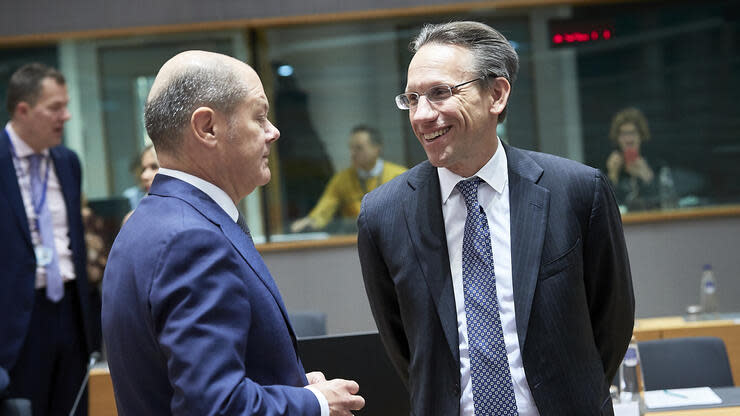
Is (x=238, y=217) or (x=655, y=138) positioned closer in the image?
(x=238, y=217)

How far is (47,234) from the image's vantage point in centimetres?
383

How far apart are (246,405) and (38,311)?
292 cm

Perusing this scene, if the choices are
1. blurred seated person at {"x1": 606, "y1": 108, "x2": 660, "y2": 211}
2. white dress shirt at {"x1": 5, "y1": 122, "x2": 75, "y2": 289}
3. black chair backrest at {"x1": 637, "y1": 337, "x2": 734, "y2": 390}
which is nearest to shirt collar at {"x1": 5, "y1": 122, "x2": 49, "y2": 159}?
white dress shirt at {"x1": 5, "y1": 122, "x2": 75, "y2": 289}

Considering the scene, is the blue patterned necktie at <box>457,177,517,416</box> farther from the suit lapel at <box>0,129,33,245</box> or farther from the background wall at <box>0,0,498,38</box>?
the background wall at <box>0,0,498,38</box>

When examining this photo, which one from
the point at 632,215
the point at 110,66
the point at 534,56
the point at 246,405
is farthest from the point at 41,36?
the point at 246,405

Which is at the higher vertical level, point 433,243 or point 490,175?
point 490,175

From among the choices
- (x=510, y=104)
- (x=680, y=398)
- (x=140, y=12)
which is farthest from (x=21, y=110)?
(x=510, y=104)

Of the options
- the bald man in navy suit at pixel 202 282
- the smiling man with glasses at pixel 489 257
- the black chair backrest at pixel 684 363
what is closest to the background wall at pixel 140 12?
the black chair backrest at pixel 684 363

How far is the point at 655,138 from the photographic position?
18.6 feet

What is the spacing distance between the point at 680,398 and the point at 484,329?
3.97 ft

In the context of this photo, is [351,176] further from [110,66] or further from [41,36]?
[41,36]

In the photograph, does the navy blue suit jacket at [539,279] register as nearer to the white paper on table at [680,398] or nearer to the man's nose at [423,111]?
the man's nose at [423,111]

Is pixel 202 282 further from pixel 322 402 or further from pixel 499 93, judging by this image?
pixel 499 93

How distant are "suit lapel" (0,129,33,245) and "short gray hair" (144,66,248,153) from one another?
261 centimetres
